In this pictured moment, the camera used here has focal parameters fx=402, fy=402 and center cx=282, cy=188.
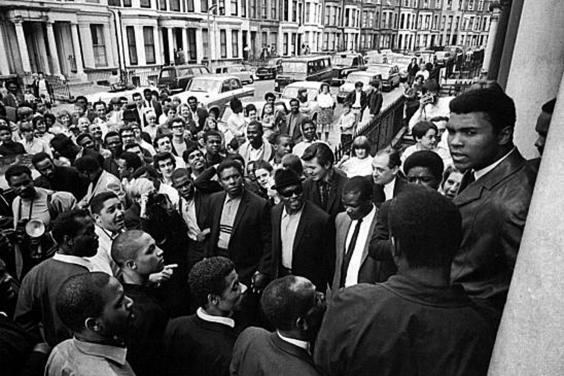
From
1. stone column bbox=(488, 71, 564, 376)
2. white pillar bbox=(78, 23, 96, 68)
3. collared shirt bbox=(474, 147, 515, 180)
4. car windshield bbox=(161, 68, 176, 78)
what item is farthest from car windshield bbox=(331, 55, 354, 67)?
stone column bbox=(488, 71, 564, 376)

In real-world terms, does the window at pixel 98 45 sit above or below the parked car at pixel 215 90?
above

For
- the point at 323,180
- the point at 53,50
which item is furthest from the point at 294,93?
the point at 53,50

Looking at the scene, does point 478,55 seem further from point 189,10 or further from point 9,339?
point 9,339

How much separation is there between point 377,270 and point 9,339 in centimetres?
258

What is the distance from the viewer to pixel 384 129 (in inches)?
433

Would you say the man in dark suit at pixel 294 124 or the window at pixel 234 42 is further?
the window at pixel 234 42

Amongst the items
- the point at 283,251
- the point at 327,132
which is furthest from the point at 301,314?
the point at 327,132

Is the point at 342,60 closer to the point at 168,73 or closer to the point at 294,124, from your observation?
the point at 168,73

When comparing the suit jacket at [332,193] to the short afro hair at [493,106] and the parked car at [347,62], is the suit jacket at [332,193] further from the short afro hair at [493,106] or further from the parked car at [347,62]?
the parked car at [347,62]

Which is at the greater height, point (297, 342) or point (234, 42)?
point (234, 42)

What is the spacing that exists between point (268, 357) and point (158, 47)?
111 feet

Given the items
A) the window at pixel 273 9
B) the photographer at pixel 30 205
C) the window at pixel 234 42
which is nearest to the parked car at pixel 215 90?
the photographer at pixel 30 205

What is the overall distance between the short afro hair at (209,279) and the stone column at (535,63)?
3284 mm

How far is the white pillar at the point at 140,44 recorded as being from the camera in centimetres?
3036
